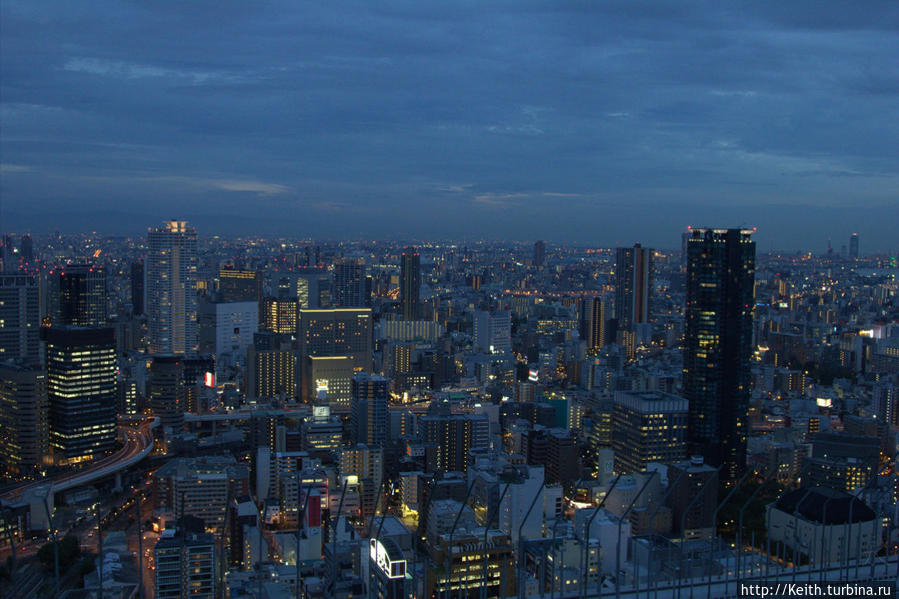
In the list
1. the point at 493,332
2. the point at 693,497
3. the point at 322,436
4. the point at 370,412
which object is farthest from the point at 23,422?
the point at 493,332

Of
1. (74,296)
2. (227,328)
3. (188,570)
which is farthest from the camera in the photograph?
(227,328)

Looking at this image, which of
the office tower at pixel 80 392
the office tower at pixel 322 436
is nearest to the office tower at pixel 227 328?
the office tower at pixel 80 392

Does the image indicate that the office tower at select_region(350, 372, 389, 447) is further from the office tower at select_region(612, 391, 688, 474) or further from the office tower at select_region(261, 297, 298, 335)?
the office tower at select_region(261, 297, 298, 335)

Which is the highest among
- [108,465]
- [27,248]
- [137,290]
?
[27,248]

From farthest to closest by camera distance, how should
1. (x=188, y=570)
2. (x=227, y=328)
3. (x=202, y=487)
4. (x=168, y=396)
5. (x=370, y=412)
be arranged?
(x=227, y=328) < (x=168, y=396) < (x=370, y=412) < (x=202, y=487) < (x=188, y=570)

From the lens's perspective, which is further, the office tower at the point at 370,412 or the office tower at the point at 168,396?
the office tower at the point at 168,396

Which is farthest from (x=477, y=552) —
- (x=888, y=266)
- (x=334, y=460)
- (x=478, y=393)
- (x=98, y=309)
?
(x=888, y=266)

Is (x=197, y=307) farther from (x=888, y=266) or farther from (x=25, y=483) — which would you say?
(x=888, y=266)

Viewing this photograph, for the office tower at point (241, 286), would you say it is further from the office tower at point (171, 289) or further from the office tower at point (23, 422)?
the office tower at point (23, 422)

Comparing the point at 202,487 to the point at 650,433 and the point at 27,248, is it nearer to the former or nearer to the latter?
the point at 650,433
